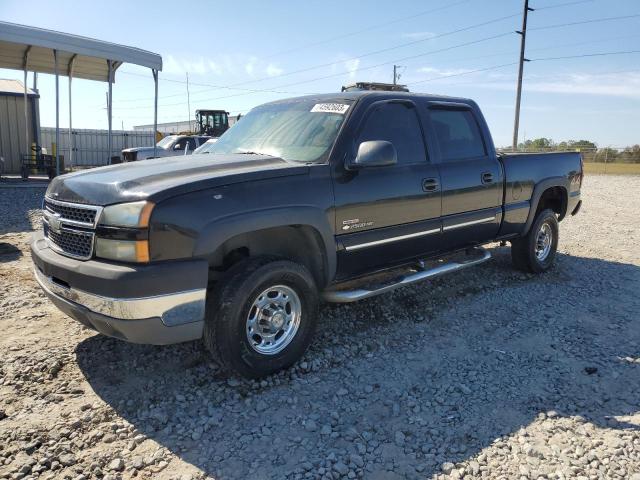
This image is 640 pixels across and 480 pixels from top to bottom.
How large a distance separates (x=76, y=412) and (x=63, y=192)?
56.8 inches

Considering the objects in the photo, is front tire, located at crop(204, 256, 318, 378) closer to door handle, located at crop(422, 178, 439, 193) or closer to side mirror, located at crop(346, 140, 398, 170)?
side mirror, located at crop(346, 140, 398, 170)

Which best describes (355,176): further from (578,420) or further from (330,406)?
(578,420)

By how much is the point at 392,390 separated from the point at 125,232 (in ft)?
6.60

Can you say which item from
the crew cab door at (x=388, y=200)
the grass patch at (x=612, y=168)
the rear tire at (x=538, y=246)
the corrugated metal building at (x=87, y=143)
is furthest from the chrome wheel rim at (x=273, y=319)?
the grass patch at (x=612, y=168)

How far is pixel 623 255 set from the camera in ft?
24.3

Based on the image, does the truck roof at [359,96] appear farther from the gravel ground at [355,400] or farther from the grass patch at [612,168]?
the grass patch at [612,168]

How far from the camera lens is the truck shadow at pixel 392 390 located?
9.03ft

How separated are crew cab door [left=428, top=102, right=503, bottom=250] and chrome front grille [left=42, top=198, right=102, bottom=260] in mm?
3013

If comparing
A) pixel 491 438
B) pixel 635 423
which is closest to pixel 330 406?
pixel 491 438

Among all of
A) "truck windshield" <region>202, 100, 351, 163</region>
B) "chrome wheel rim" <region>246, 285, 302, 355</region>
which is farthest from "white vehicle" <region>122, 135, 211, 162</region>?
"chrome wheel rim" <region>246, 285, 302, 355</region>

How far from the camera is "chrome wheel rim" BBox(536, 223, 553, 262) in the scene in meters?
6.35

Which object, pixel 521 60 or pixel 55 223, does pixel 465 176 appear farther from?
pixel 521 60

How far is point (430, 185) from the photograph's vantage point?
14.7 feet

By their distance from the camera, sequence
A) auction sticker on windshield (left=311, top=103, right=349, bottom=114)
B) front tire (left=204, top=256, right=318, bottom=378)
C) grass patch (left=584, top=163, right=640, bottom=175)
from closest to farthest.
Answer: front tire (left=204, top=256, right=318, bottom=378) → auction sticker on windshield (left=311, top=103, right=349, bottom=114) → grass patch (left=584, top=163, right=640, bottom=175)
